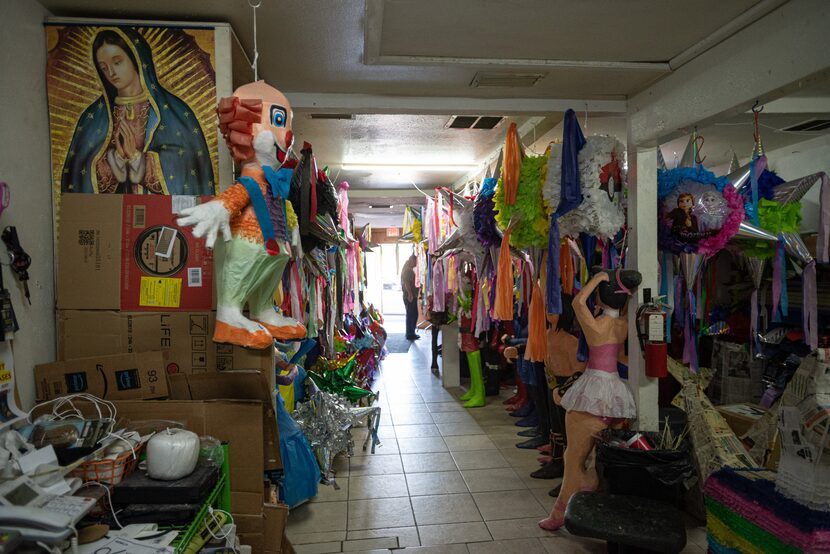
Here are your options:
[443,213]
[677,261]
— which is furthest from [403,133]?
[677,261]

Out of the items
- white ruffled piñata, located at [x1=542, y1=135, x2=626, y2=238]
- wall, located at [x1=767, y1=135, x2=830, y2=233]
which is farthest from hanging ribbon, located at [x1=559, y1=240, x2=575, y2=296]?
wall, located at [x1=767, y1=135, x2=830, y2=233]

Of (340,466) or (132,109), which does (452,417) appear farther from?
(132,109)

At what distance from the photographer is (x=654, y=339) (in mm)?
2670

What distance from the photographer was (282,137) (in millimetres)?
1966

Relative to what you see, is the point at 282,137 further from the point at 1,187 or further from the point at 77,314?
the point at 77,314

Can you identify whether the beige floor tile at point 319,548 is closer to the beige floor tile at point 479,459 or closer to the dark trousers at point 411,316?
the beige floor tile at point 479,459

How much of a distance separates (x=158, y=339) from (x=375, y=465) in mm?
2074

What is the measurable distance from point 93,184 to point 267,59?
3.12 ft

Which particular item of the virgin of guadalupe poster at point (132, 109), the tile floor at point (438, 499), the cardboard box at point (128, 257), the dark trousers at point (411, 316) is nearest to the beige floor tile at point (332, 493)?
the tile floor at point (438, 499)

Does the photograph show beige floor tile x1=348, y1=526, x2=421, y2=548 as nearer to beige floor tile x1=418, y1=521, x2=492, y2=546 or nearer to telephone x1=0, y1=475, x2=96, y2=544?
beige floor tile x1=418, y1=521, x2=492, y2=546

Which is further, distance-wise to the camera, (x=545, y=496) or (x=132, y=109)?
(x=545, y=496)

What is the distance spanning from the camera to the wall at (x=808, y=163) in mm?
4801

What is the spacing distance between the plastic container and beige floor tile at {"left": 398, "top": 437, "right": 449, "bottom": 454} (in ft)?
5.82

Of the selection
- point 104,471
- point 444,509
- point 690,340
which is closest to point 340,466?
point 444,509
